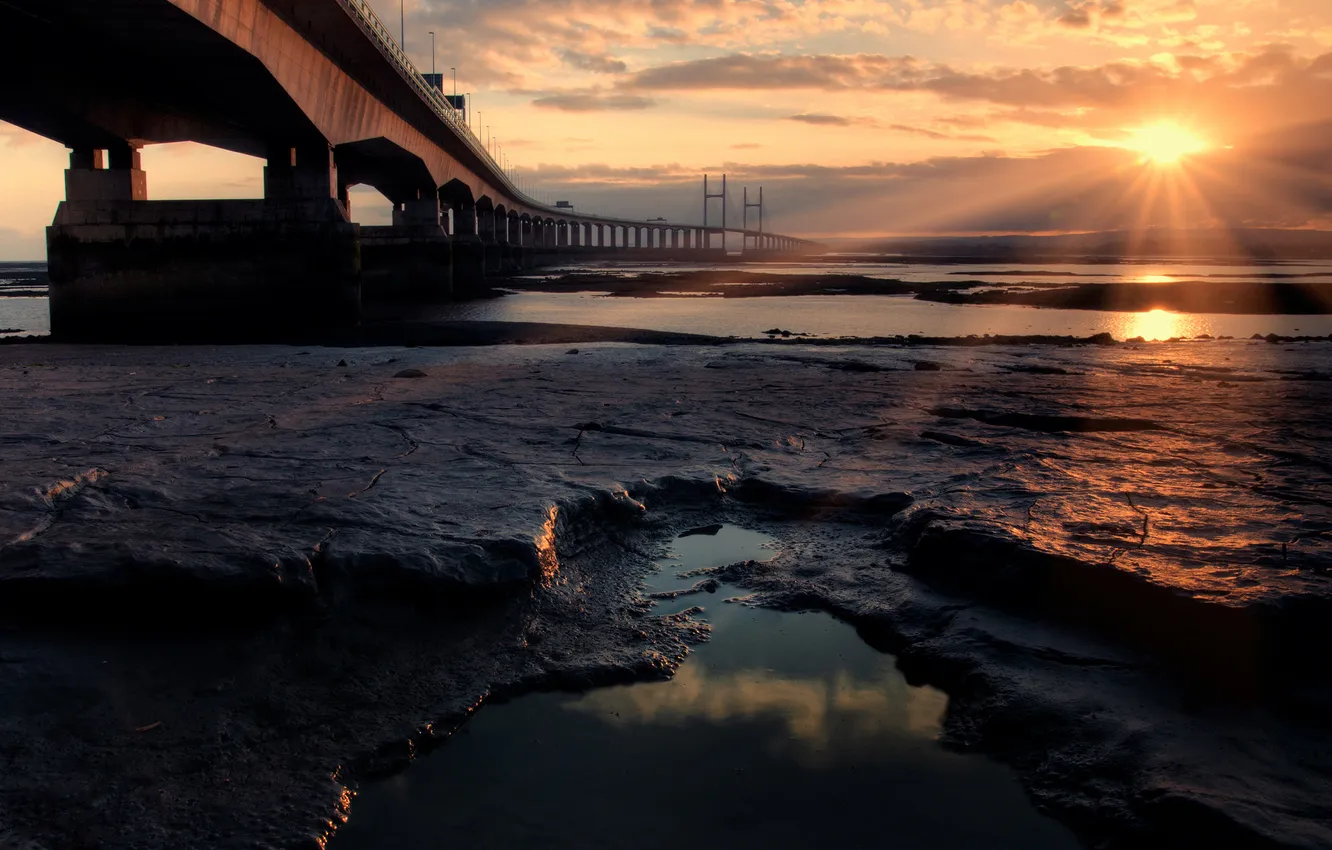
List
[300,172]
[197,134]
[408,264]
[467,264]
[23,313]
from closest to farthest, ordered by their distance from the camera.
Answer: [300,172], [197,134], [23,313], [408,264], [467,264]

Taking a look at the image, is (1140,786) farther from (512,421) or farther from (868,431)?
(512,421)

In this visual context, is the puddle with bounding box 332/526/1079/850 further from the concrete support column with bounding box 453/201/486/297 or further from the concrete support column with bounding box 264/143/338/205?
the concrete support column with bounding box 453/201/486/297

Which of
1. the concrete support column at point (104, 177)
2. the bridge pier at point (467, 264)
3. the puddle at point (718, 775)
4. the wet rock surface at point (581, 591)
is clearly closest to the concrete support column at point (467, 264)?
the bridge pier at point (467, 264)

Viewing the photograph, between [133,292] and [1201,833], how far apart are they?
21.4 metres

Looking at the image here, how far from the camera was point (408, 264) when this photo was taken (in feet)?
116

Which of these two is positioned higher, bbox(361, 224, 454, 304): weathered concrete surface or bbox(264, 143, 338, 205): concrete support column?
bbox(264, 143, 338, 205): concrete support column

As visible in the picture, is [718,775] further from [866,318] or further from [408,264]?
[408,264]

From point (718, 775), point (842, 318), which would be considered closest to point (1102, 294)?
point (842, 318)

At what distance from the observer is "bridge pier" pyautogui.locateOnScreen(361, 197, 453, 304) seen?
3500 cm

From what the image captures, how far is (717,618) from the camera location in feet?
12.0

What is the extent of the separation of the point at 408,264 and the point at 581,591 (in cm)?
3328

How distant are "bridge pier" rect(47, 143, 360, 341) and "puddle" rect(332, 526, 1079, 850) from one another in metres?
17.7

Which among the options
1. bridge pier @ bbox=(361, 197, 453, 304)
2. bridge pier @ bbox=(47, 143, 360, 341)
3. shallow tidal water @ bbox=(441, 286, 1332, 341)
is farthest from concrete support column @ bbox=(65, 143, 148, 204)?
bridge pier @ bbox=(361, 197, 453, 304)

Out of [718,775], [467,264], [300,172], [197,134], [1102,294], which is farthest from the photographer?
[467,264]
